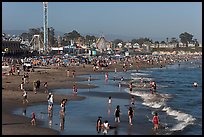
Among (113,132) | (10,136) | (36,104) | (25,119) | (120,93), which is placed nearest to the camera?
(10,136)

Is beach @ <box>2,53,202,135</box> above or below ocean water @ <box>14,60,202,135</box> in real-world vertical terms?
above

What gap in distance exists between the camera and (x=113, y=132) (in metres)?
18.2

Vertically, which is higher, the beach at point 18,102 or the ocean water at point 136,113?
the beach at point 18,102

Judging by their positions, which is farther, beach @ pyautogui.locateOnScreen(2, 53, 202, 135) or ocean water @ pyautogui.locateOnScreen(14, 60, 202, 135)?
ocean water @ pyautogui.locateOnScreen(14, 60, 202, 135)

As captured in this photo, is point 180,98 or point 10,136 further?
point 180,98

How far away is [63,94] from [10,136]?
16.8m

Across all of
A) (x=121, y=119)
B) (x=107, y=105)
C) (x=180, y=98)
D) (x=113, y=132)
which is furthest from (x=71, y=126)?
(x=180, y=98)

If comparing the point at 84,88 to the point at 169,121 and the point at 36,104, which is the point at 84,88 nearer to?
the point at 36,104

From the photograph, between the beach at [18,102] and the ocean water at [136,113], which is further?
the ocean water at [136,113]

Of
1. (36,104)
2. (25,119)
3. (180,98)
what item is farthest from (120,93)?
(25,119)

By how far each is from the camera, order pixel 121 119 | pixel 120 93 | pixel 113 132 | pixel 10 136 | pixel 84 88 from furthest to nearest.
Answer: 1. pixel 84 88
2. pixel 120 93
3. pixel 121 119
4. pixel 113 132
5. pixel 10 136

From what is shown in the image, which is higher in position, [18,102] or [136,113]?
[18,102]

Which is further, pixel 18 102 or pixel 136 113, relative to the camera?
pixel 18 102

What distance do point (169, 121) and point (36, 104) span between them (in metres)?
9.37
